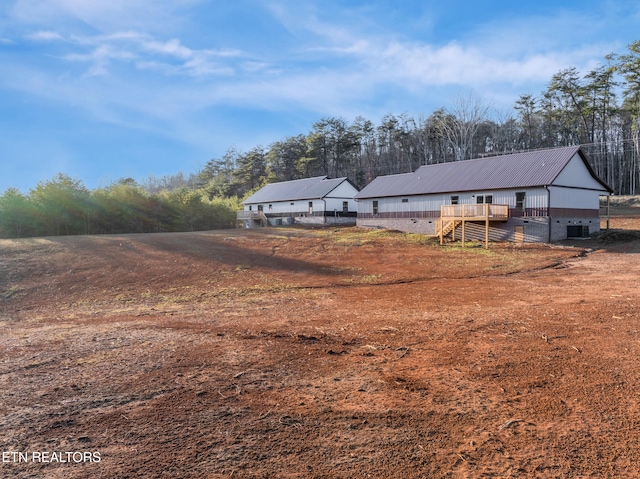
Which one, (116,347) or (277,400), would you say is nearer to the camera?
(277,400)

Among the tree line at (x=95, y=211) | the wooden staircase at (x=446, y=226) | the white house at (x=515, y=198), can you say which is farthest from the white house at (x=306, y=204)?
the wooden staircase at (x=446, y=226)

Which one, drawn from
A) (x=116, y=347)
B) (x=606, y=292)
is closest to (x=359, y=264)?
(x=606, y=292)

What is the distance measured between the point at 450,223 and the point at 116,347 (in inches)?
946

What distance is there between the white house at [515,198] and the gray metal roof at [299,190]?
469 inches

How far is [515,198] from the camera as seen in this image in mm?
26219

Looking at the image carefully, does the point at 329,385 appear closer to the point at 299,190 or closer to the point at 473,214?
the point at 473,214

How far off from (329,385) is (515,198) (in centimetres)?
2526

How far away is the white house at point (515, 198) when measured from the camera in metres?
25.0

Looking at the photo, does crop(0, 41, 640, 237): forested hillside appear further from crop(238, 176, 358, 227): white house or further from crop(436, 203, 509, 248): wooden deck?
crop(436, 203, 509, 248): wooden deck

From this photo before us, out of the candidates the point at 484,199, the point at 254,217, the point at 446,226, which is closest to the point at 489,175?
the point at 484,199

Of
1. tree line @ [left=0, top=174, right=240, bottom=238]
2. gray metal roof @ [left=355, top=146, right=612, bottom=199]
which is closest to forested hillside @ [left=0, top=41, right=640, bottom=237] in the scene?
tree line @ [left=0, top=174, right=240, bottom=238]

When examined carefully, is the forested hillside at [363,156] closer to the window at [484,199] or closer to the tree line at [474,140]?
the tree line at [474,140]

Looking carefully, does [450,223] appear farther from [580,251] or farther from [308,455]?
[308,455]

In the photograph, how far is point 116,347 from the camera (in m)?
6.66
